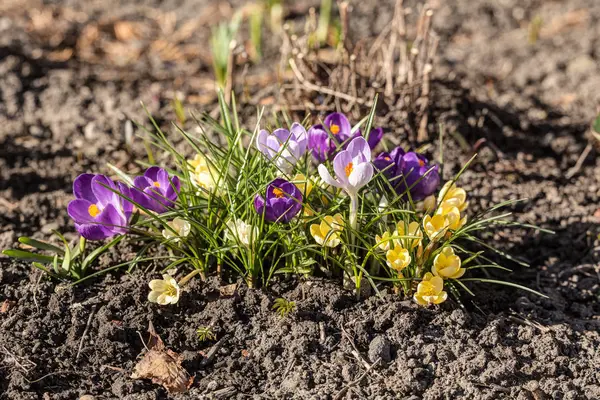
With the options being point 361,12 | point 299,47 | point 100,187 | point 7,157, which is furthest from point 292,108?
point 361,12

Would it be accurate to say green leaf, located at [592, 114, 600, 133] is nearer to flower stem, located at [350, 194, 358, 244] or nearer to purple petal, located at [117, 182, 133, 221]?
flower stem, located at [350, 194, 358, 244]

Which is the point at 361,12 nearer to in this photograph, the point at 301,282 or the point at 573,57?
the point at 573,57

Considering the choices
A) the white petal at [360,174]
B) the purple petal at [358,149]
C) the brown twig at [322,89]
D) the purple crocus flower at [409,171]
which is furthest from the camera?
the brown twig at [322,89]

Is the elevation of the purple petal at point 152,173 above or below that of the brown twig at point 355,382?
above

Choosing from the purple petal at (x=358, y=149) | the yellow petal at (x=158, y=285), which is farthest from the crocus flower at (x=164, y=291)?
the purple petal at (x=358, y=149)

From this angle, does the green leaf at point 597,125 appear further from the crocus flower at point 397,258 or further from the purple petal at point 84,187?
the purple petal at point 84,187

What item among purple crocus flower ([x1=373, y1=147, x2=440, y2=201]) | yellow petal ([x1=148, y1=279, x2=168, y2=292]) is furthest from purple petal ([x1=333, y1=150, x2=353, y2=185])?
yellow petal ([x1=148, y1=279, x2=168, y2=292])
